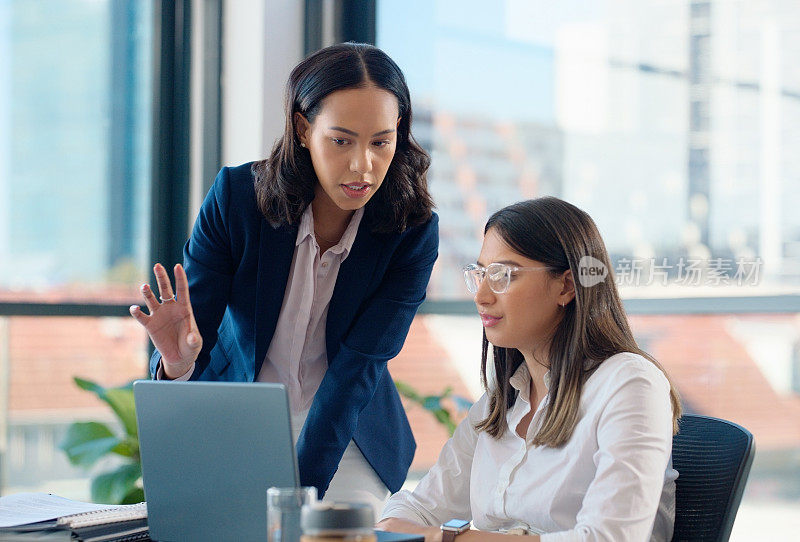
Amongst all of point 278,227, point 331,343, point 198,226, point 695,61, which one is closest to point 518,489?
point 331,343

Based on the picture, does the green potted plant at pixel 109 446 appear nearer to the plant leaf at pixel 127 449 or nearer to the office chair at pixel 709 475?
the plant leaf at pixel 127 449

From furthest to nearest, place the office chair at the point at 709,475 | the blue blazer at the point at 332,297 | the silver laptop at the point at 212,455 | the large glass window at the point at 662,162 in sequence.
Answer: the large glass window at the point at 662,162, the blue blazer at the point at 332,297, the office chair at the point at 709,475, the silver laptop at the point at 212,455

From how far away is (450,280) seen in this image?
338 centimetres

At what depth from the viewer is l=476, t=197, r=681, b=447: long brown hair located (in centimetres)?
152

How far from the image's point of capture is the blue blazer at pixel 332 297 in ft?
5.99

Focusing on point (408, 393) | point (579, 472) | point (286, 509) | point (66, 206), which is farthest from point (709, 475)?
point (66, 206)

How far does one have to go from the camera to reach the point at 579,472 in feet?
4.72

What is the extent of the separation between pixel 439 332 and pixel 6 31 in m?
1.95

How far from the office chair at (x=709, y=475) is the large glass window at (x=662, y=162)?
119 centimetres

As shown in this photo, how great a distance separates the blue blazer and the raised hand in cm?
23

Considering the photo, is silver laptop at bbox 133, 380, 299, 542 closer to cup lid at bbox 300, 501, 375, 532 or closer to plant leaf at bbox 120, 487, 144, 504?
cup lid at bbox 300, 501, 375, 532

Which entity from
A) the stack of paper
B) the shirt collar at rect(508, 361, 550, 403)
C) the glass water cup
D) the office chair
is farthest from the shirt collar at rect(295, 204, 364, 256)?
the glass water cup

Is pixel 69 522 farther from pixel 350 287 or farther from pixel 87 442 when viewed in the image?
pixel 87 442

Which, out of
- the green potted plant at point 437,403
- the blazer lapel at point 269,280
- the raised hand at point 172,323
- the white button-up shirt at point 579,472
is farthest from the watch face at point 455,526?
the green potted plant at point 437,403
